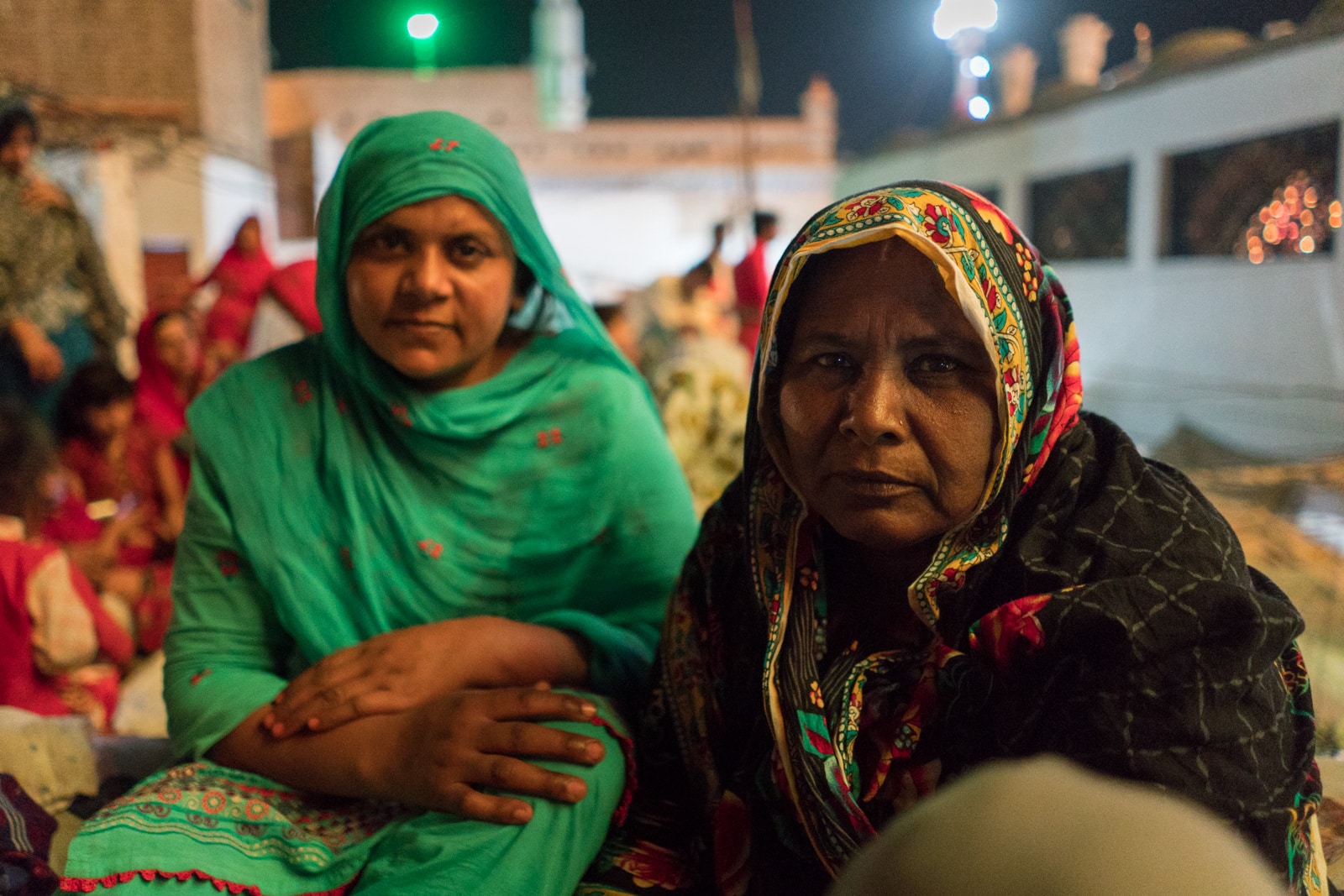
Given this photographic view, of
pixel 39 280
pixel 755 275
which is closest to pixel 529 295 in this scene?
pixel 39 280

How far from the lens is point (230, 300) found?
5262 mm

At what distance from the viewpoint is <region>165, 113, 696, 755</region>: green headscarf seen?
66.8 inches

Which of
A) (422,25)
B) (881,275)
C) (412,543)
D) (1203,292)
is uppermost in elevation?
(422,25)

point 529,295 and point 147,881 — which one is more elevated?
point 529,295

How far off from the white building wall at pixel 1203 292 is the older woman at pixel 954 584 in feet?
11.9

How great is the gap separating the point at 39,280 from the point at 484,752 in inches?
157

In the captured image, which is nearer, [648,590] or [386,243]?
[386,243]

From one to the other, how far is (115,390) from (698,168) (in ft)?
42.6

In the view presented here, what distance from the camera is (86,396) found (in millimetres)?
3852

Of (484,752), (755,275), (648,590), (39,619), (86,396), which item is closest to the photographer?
(484,752)

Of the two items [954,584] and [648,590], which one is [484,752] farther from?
[954,584]

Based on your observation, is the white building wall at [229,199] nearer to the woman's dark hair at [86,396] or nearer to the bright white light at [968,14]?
the woman's dark hair at [86,396]

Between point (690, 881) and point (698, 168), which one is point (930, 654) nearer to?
point (690, 881)

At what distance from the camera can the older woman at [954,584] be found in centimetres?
110
